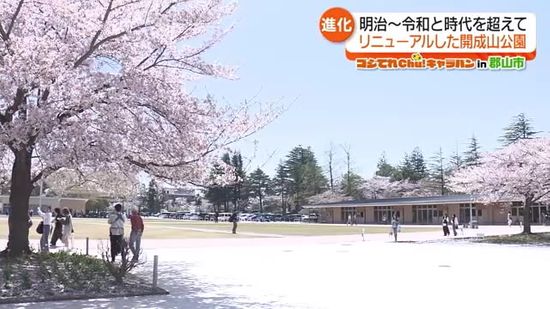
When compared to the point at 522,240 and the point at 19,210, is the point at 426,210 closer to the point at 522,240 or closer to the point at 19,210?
the point at 522,240

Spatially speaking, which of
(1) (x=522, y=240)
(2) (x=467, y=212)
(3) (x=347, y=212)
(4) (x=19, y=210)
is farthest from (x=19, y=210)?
(3) (x=347, y=212)

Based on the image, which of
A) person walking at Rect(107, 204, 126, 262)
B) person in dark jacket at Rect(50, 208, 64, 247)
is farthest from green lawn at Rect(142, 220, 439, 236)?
person walking at Rect(107, 204, 126, 262)

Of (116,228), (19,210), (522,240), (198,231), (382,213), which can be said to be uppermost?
(19,210)

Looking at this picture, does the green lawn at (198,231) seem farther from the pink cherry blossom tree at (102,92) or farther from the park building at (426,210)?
the pink cherry blossom tree at (102,92)

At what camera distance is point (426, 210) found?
65688mm

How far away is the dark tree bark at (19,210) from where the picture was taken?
13820mm

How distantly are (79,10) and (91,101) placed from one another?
2084 millimetres

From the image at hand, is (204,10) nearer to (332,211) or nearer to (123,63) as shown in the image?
(123,63)

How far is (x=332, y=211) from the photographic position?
262ft

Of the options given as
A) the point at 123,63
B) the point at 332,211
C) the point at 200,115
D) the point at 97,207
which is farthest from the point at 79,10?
the point at 97,207

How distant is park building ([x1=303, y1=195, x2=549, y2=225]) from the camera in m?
57.4

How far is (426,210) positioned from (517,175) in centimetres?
3760

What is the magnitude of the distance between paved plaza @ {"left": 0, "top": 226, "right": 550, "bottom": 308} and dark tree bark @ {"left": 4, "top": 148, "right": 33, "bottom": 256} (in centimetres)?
305

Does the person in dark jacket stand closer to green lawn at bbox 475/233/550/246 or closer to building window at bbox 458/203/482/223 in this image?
green lawn at bbox 475/233/550/246
